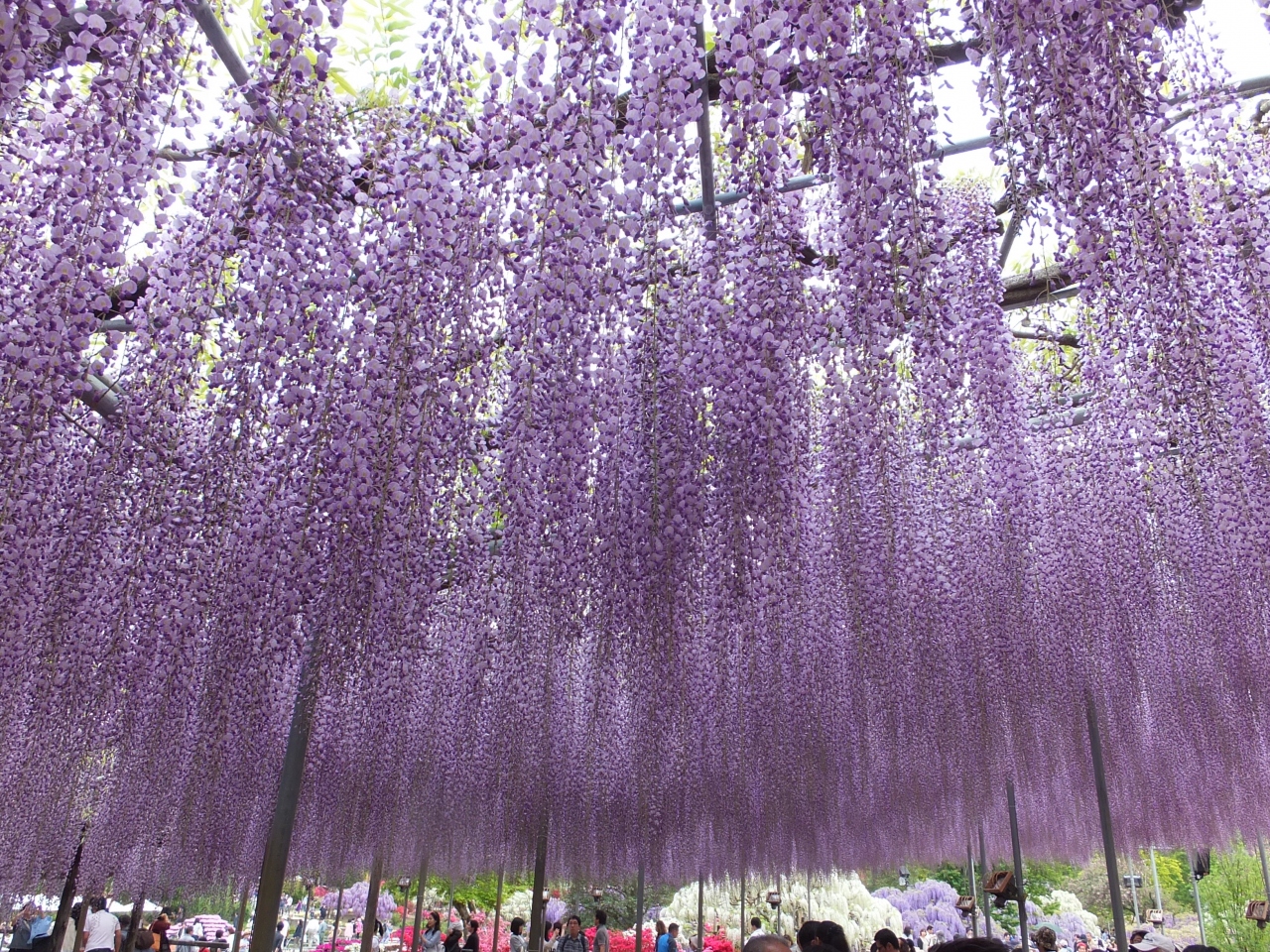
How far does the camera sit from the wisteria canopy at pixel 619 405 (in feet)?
8.34

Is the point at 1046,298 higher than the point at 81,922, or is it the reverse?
the point at 1046,298

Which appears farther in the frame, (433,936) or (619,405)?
(433,936)

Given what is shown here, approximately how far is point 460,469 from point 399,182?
1.35 metres

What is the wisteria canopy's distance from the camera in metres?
2.54

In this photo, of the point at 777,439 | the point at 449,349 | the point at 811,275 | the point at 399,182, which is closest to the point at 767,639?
the point at 777,439

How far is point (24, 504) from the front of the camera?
132 inches

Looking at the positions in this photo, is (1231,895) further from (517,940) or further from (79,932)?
(79,932)

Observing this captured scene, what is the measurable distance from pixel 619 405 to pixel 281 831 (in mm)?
2825

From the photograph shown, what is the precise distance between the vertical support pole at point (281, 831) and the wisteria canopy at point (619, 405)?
22cm

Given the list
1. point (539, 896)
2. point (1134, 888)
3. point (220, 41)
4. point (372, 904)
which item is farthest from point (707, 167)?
point (1134, 888)

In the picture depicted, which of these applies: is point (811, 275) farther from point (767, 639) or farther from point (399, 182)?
point (767, 639)

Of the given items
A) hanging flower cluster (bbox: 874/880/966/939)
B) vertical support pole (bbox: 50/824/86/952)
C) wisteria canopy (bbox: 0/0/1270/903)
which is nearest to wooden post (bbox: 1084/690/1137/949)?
wisteria canopy (bbox: 0/0/1270/903)

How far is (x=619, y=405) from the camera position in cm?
422

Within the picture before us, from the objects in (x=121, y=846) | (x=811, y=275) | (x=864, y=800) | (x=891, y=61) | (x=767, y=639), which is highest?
(x=811, y=275)
